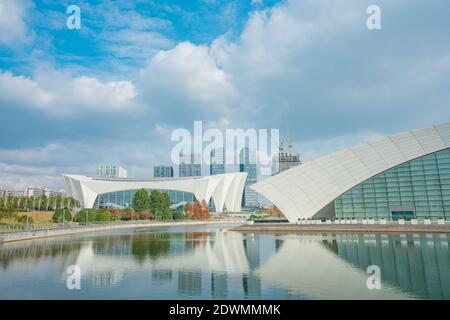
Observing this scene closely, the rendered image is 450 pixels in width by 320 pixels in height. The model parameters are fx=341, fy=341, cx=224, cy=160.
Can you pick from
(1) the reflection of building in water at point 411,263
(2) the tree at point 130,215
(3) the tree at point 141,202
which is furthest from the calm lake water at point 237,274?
(3) the tree at point 141,202

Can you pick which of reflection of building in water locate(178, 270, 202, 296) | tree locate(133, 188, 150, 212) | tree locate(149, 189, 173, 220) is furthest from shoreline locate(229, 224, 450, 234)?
tree locate(133, 188, 150, 212)

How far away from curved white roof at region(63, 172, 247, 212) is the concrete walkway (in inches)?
3514

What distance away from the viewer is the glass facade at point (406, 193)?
40562 millimetres

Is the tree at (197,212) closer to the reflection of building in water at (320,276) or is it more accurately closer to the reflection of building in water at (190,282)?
the reflection of building in water at (320,276)

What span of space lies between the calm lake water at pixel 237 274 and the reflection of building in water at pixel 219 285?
4 cm

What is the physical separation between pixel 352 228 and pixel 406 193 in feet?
29.4

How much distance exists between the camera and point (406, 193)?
4181 centimetres

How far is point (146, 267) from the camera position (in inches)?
731

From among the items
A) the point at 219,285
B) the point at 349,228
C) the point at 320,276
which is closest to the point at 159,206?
the point at 349,228

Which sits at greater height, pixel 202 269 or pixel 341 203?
pixel 341 203

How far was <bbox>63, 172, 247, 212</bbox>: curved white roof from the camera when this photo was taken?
130250 millimetres

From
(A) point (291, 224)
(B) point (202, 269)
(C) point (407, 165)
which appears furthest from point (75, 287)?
(C) point (407, 165)

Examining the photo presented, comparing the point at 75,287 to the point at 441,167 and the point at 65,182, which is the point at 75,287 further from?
the point at 65,182
